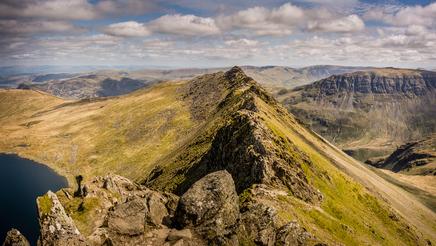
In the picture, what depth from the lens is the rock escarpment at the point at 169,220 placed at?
110 ft

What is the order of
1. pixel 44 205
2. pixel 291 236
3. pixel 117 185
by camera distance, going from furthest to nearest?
pixel 117 185
pixel 291 236
pixel 44 205

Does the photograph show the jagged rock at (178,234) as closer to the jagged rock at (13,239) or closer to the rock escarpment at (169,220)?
the rock escarpment at (169,220)

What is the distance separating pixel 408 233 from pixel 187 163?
6273cm

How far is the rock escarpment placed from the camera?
33.4 meters

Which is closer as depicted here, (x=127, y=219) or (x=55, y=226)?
(x=55, y=226)

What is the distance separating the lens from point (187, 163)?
112188 millimetres

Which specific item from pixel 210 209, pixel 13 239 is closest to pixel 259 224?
pixel 210 209

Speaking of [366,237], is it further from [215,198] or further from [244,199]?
[215,198]

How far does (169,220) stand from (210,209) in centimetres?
490

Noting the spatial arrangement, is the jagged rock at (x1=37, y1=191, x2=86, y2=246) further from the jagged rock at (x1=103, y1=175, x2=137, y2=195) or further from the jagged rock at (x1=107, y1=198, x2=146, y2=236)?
the jagged rock at (x1=103, y1=175, x2=137, y2=195)

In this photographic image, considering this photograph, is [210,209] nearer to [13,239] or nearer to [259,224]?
[259,224]

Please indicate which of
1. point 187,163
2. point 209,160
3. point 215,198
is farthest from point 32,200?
point 215,198

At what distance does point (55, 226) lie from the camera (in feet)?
107

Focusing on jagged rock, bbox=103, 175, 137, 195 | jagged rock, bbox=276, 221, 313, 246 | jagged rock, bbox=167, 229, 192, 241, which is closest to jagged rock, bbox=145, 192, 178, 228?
jagged rock, bbox=167, 229, 192, 241
